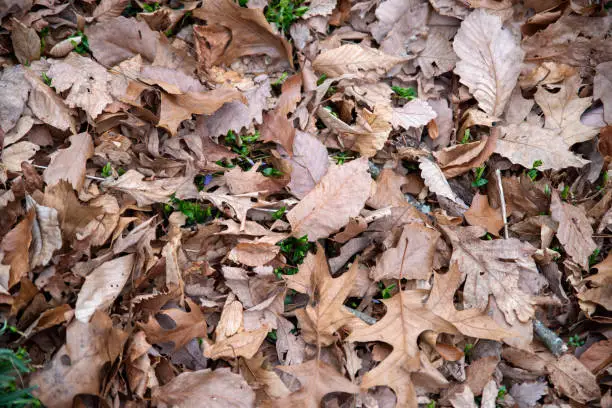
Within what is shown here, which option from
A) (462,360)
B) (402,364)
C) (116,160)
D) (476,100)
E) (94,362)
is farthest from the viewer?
(476,100)

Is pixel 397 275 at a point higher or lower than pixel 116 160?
lower

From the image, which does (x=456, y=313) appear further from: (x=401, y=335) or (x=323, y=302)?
(x=323, y=302)

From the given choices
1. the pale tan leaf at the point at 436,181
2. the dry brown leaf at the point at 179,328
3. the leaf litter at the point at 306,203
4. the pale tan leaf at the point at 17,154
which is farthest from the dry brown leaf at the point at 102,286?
the pale tan leaf at the point at 436,181

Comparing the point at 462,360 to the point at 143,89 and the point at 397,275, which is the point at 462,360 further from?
the point at 143,89

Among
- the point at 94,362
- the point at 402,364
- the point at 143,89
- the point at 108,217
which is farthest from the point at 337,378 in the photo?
the point at 143,89

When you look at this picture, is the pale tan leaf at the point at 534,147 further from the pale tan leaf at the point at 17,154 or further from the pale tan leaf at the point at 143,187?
the pale tan leaf at the point at 17,154

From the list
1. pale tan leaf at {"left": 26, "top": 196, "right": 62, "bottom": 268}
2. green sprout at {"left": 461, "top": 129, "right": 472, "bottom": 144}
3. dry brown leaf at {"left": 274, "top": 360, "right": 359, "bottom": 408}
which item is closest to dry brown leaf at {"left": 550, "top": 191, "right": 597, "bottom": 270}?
green sprout at {"left": 461, "top": 129, "right": 472, "bottom": 144}
